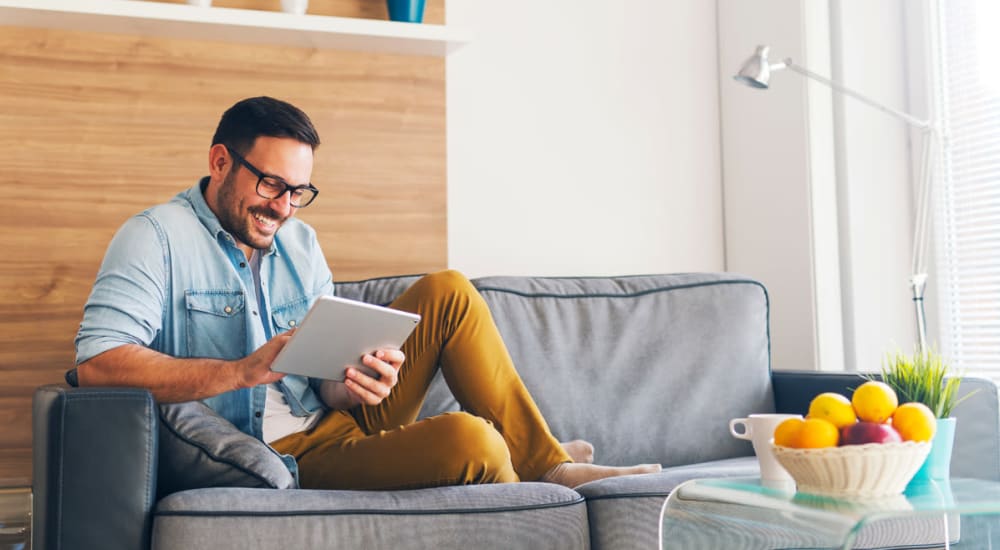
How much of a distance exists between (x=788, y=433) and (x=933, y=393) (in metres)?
0.40

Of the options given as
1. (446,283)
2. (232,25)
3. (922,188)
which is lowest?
(446,283)

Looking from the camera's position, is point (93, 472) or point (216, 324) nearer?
point (93, 472)

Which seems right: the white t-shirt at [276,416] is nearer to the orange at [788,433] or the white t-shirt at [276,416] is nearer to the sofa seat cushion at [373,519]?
the sofa seat cushion at [373,519]

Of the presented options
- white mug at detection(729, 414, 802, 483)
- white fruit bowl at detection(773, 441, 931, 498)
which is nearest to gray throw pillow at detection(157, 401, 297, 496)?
white mug at detection(729, 414, 802, 483)

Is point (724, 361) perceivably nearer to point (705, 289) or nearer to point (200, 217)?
point (705, 289)

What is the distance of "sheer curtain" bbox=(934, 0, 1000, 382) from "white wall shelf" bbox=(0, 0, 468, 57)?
1421 millimetres

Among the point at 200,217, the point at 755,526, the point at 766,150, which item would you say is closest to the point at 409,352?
the point at 200,217

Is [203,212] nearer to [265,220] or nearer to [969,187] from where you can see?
[265,220]

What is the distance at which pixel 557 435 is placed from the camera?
2.61 meters

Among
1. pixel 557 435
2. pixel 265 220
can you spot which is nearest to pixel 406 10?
pixel 265 220

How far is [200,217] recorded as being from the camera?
7.19 feet

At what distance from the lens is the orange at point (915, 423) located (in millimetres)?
1414

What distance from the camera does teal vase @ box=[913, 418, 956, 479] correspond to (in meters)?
1.57

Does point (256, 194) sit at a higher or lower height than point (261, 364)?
higher
